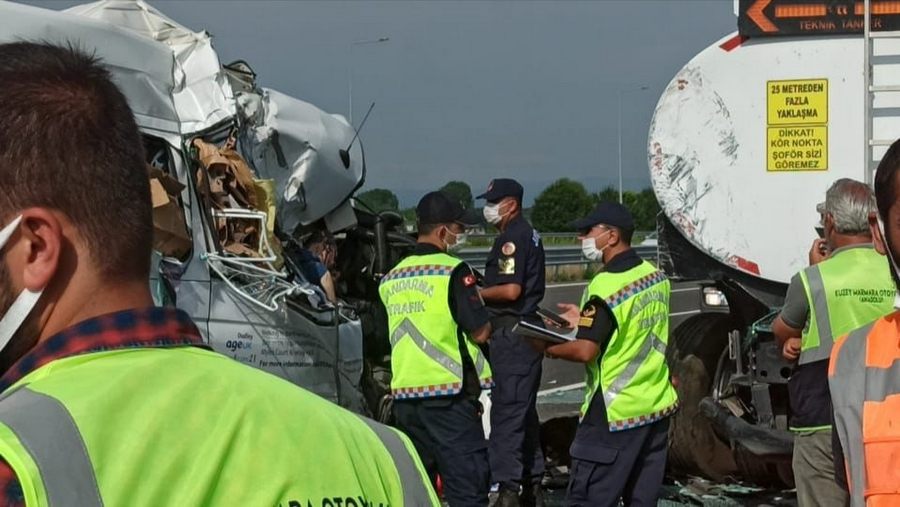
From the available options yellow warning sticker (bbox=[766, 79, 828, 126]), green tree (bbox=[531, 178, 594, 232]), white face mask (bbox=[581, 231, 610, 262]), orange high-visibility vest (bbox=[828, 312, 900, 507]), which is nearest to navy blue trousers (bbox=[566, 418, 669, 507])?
white face mask (bbox=[581, 231, 610, 262])

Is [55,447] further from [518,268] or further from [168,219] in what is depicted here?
[518,268]

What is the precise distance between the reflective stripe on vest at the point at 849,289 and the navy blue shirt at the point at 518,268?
3.08 meters

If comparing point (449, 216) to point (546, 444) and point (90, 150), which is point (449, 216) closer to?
point (546, 444)

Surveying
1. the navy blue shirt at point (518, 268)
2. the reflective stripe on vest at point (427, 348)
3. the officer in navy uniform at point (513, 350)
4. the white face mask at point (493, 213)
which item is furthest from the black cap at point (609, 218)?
the white face mask at point (493, 213)

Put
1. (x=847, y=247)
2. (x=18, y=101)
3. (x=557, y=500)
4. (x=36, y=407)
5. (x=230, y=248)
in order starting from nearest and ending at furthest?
(x=36, y=407), (x=18, y=101), (x=847, y=247), (x=230, y=248), (x=557, y=500)

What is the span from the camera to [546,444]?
27.5 feet

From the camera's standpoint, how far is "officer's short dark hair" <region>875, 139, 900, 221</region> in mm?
2535

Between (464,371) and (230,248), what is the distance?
1345mm

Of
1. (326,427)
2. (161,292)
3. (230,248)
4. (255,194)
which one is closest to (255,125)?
(255,194)

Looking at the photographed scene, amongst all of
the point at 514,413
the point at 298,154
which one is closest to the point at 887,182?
the point at 298,154

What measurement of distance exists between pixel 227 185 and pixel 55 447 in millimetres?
5155

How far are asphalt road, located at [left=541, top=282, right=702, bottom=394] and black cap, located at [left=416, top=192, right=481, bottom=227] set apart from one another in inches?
68.0

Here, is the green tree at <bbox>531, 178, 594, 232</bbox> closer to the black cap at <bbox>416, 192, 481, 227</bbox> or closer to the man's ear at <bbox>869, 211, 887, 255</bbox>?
the black cap at <bbox>416, 192, 481, 227</bbox>

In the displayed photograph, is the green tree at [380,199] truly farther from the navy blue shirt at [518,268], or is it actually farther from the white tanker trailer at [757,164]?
the white tanker trailer at [757,164]
